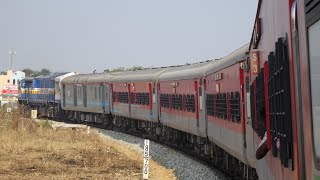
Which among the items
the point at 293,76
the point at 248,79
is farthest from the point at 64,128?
the point at 293,76

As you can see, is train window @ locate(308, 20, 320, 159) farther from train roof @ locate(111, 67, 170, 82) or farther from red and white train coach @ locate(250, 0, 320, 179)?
train roof @ locate(111, 67, 170, 82)

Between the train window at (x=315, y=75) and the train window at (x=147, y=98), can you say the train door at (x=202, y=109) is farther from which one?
the train window at (x=315, y=75)

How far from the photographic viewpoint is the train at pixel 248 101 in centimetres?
307

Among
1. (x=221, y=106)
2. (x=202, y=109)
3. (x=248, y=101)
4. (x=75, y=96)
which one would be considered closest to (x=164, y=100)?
(x=202, y=109)

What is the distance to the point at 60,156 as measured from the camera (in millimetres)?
19844

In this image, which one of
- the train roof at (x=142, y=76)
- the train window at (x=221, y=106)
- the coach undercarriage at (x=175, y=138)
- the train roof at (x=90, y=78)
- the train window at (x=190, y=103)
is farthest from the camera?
the train roof at (x=90, y=78)

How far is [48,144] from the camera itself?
23.4 meters

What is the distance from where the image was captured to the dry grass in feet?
52.9

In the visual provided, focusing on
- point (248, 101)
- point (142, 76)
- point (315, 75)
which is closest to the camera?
point (315, 75)

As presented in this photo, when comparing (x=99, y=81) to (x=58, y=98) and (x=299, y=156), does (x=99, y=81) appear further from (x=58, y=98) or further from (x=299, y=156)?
(x=299, y=156)

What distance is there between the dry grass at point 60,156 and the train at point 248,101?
2.37 metres

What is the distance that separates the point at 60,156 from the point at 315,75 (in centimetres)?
1764

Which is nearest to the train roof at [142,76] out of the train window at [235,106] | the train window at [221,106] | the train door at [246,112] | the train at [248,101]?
the train at [248,101]

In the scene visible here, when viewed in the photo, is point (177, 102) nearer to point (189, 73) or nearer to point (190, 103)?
point (189, 73)
